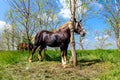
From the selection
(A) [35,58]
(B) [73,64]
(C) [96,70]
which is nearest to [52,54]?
(A) [35,58]

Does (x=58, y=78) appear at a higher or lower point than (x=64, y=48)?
lower

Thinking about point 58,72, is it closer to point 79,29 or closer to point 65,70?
point 65,70

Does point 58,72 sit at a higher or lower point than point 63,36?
lower

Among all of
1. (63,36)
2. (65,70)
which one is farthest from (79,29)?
(65,70)

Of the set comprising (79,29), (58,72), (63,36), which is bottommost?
(58,72)

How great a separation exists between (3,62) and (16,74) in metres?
3.46

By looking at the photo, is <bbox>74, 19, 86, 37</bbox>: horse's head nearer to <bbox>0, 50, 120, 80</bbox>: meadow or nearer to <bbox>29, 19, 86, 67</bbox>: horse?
<bbox>29, 19, 86, 67</bbox>: horse

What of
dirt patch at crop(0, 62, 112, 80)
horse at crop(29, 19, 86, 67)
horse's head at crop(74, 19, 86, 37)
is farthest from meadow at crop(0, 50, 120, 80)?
horse's head at crop(74, 19, 86, 37)

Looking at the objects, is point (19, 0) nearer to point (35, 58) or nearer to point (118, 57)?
point (35, 58)

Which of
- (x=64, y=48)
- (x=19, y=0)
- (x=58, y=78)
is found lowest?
(x=58, y=78)

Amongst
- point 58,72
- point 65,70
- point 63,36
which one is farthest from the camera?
point 63,36

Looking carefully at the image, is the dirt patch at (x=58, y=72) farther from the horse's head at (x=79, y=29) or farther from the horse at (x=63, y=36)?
the horse's head at (x=79, y=29)

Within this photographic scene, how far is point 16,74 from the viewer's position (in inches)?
347

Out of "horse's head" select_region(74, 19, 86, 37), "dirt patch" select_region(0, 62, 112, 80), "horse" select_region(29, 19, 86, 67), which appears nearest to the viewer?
"dirt patch" select_region(0, 62, 112, 80)
